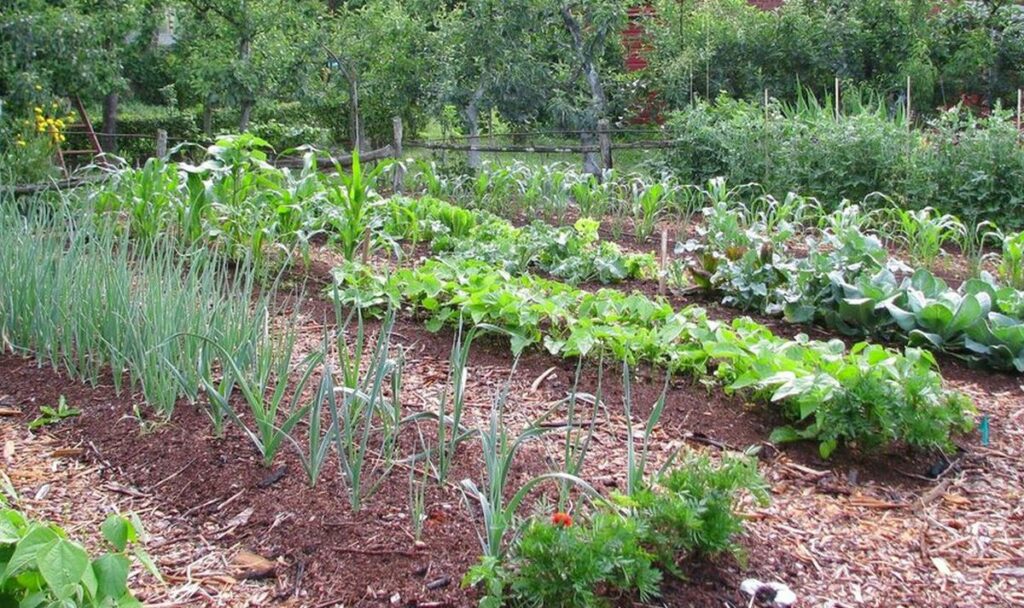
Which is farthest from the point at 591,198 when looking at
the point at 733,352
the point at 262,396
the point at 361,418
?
the point at 262,396

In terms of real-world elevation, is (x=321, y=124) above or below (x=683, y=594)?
above

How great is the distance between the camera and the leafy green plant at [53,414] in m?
3.17

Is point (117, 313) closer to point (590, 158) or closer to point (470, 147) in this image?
point (470, 147)

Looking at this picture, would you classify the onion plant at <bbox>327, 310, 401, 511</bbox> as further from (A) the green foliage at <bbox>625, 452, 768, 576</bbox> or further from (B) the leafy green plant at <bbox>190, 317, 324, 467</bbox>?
(A) the green foliage at <bbox>625, 452, 768, 576</bbox>

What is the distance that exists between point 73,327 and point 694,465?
223cm

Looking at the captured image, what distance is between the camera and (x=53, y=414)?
10.5 feet

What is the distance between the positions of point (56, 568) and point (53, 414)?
1.73 meters

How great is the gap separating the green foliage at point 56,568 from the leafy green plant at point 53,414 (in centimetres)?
141

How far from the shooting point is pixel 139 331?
10.3 feet

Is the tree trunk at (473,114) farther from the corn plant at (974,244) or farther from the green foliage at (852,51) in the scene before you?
the corn plant at (974,244)

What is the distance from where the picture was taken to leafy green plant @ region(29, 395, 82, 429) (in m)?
3.17

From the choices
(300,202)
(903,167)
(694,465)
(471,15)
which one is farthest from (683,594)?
(471,15)

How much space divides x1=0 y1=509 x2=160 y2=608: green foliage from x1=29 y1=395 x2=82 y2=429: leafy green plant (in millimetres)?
1414

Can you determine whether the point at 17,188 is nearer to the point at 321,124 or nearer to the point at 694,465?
the point at 694,465
